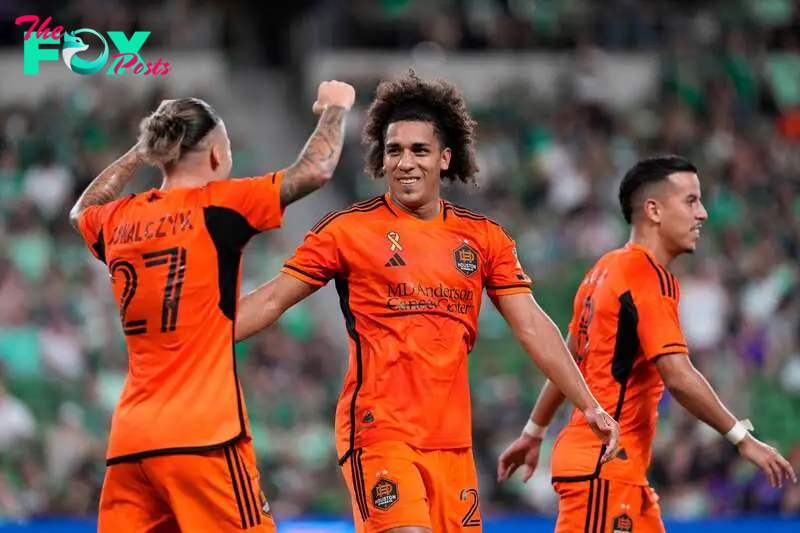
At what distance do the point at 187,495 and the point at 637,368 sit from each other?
2551 millimetres

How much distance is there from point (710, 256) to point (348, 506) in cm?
474

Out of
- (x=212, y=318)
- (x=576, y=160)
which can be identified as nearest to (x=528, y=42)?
(x=576, y=160)

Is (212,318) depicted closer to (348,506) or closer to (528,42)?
(348,506)

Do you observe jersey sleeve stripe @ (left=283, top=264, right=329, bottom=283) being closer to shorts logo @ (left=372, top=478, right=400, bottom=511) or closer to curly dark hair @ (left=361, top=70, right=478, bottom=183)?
curly dark hair @ (left=361, top=70, right=478, bottom=183)

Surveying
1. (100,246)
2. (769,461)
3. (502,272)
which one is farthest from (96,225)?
(769,461)

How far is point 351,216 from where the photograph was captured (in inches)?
268

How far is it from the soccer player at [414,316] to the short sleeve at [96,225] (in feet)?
2.61

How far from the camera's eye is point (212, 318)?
582 centimetres

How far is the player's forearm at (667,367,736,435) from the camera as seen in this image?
6.95m

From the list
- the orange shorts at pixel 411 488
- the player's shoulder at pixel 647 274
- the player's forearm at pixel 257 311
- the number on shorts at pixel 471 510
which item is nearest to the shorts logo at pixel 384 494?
the orange shorts at pixel 411 488

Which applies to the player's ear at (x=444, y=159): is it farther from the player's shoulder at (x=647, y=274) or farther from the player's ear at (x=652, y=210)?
the player's ear at (x=652, y=210)

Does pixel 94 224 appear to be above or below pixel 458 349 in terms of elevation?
above

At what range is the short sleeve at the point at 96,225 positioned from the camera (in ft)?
20.0

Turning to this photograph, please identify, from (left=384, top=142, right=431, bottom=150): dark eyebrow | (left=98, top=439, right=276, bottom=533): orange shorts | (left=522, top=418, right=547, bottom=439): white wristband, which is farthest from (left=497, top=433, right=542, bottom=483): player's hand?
(left=98, top=439, right=276, bottom=533): orange shorts
